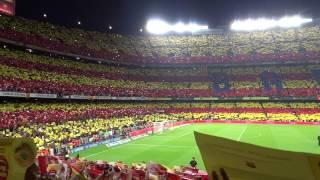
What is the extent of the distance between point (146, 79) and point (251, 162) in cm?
7515

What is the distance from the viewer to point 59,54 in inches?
2244

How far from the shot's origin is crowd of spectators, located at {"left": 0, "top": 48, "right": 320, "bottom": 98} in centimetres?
4597

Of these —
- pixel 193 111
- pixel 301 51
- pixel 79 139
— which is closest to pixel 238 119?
pixel 193 111

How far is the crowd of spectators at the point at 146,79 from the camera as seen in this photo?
4597 cm

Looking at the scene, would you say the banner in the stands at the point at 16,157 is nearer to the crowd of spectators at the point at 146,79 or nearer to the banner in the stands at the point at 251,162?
the banner in the stands at the point at 251,162

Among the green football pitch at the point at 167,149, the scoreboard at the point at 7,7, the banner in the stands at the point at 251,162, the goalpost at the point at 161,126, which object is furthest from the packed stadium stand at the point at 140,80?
the banner in the stands at the point at 251,162

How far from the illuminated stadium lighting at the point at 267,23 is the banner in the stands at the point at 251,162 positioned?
8871 cm

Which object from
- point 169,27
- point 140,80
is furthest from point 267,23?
point 140,80

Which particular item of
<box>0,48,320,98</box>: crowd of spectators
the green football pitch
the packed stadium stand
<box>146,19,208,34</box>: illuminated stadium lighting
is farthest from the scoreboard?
<box>146,19,208,34</box>: illuminated stadium lighting

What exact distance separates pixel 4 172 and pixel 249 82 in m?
74.7

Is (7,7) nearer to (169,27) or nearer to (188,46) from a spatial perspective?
(188,46)

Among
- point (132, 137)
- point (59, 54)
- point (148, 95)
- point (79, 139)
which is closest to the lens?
point (79, 139)

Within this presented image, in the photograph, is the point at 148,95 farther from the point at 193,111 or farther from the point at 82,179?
the point at 82,179

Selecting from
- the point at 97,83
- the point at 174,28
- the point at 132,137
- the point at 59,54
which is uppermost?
the point at 174,28
